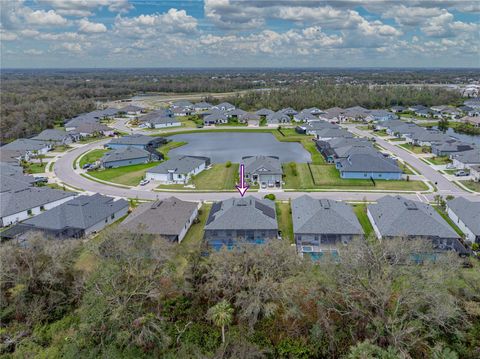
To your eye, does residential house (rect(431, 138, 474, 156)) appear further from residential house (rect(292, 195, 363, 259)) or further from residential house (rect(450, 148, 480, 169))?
residential house (rect(292, 195, 363, 259))

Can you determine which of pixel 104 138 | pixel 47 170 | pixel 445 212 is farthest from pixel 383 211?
pixel 104 138

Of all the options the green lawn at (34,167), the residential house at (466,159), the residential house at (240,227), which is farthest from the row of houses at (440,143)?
the green lawn at (34,167)

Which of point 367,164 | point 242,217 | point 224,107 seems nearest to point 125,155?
point 242,217

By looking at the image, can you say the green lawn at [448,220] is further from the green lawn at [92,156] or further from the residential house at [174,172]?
the green lawn at [92,156]

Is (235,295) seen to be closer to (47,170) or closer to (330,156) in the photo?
(330,156)

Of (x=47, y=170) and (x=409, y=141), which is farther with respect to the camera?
(x=409, y=141)

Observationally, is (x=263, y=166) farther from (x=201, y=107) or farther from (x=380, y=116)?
(x=201, y=107)
